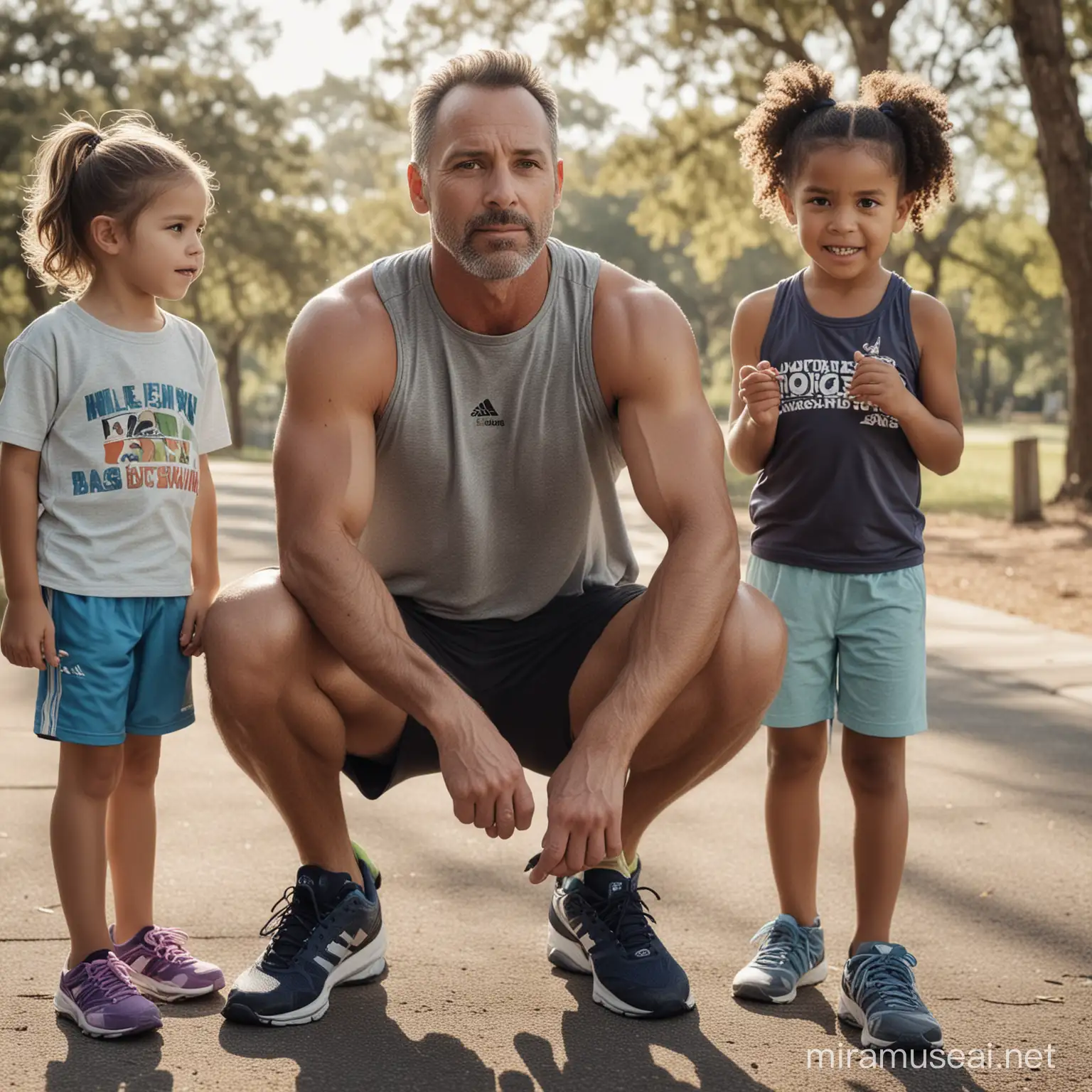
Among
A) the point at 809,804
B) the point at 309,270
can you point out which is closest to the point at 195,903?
the point at 809,804

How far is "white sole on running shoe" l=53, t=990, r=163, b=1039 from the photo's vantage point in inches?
105

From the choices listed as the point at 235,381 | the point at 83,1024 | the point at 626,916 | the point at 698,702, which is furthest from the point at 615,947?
the point at 235,381

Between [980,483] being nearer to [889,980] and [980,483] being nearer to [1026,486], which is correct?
[1026,486]

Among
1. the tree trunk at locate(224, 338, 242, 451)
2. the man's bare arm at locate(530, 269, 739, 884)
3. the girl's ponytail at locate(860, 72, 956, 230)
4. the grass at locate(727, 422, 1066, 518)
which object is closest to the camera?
the man's bare arm at locate(530, 269, 739, 884)

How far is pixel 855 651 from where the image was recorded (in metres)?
3.13

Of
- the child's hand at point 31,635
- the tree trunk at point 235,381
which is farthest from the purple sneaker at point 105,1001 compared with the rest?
the tree trunk at point 235,381

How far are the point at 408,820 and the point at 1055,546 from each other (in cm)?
918

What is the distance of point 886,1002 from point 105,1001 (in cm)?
143

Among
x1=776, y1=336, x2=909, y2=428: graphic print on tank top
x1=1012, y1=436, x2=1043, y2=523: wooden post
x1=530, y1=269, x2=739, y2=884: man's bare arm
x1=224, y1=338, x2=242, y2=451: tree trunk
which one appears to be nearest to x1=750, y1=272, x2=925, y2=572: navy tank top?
x1=776, y1=336, x2=909, y2=428: graphic print on tank top

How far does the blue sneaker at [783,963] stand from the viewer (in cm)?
290

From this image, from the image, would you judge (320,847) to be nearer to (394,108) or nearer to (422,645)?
(422,645)

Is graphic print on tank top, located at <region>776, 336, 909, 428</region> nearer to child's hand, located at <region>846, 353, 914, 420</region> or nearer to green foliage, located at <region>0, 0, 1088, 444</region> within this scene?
child's hand, located at <region>846, 353, 914, 420</region>

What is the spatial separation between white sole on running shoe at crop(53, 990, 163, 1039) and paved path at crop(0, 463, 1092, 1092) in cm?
3

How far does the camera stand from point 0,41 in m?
25.4
